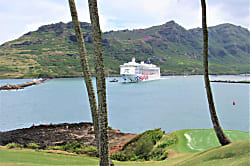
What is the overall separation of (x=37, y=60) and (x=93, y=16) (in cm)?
12977

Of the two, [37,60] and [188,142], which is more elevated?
[37,60]

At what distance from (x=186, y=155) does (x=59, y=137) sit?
8.71 meters

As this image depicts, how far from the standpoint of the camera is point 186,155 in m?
8.31

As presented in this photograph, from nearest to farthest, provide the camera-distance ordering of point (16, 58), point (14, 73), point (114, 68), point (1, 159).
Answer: point (1, 159) → point (14, 73) → point (16, 58) → point (114, 68)

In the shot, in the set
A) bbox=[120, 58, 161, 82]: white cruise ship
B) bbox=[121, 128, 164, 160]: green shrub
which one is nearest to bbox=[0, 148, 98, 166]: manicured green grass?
bbox=[121, 128, 164, 160]: green shrub

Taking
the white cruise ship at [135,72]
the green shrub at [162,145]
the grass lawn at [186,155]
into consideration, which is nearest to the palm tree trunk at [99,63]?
the grass lawn at [186,155]

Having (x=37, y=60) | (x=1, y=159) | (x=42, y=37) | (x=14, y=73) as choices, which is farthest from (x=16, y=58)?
(x=1, y=159)

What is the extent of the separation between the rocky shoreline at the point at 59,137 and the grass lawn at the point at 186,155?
340cm

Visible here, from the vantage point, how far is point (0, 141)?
41.2ft

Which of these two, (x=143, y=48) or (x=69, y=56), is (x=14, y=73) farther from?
(x=143, y=48)

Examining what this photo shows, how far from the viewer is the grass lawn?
18.4 feet

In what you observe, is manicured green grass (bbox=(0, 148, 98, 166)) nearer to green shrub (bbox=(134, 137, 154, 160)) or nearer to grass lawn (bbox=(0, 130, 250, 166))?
grass lawn (bbox=(0, 130, 250, 166))

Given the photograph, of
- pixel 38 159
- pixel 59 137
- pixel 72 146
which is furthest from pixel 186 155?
pixel 59 137

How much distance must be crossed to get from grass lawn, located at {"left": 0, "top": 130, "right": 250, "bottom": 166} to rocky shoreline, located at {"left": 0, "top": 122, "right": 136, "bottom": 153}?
340 cm
